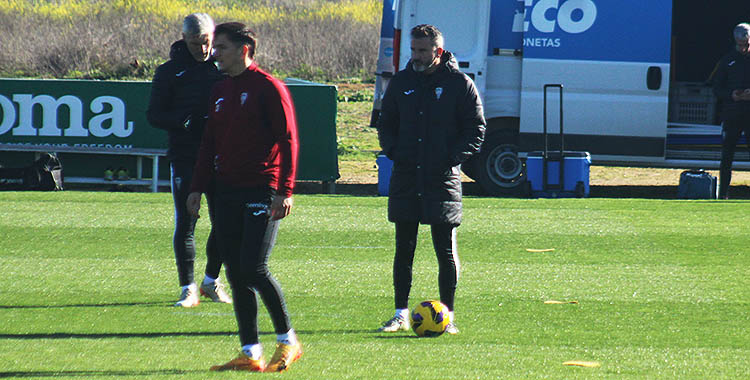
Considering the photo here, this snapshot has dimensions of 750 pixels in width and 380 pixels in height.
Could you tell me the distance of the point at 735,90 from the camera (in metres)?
12.3

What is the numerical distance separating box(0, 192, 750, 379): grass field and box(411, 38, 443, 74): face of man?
62.5 inches

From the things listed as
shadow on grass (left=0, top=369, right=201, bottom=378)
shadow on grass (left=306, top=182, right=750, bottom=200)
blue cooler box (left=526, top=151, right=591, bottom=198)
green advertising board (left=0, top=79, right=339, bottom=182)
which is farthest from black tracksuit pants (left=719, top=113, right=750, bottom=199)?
shadow on grass (left=0, top=369, right=201, bottom=378)

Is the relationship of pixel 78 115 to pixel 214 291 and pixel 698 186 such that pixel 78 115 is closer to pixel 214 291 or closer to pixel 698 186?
pixel 214 291

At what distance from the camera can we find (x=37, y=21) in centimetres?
3556

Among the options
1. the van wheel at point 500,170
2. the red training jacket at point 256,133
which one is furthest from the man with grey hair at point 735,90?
the red training jacket at point 256,133

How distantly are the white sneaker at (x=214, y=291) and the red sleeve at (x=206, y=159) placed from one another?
1933 mm

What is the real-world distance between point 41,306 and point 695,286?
4.71 metres

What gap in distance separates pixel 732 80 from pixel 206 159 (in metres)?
8.71

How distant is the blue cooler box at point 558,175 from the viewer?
510 inches

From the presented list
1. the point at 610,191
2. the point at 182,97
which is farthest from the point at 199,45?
the point at 610,191

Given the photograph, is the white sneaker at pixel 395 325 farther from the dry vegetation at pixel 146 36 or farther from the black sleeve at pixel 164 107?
the dry vegetation at pixel 146 36

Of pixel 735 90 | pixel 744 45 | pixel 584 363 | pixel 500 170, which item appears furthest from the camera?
pixel 500 170

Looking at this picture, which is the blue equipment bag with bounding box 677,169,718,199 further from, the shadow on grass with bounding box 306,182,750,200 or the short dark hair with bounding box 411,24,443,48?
the short dark hair with bounding box 411,24,443,48

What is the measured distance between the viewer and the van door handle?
12.9 metres
